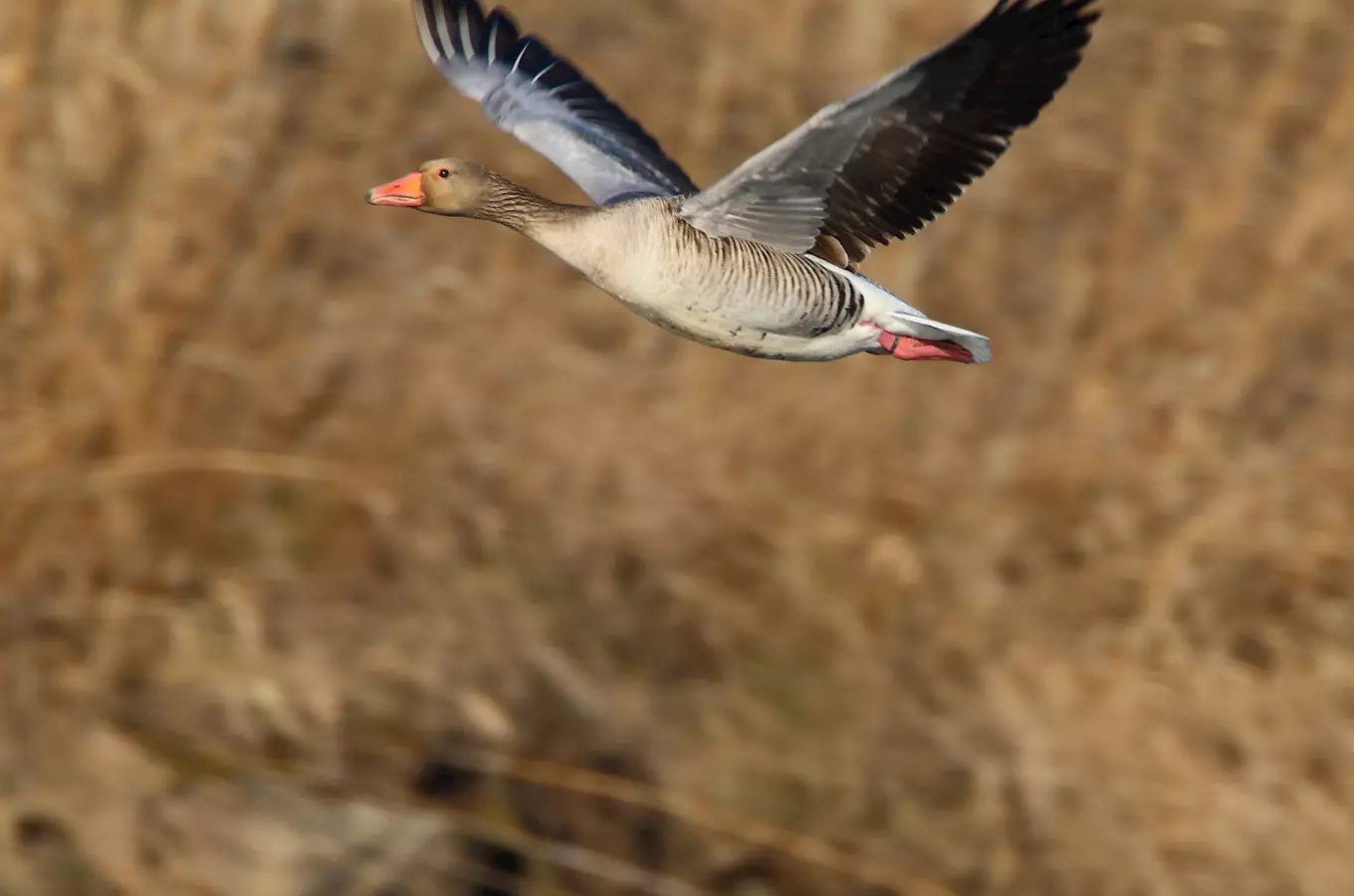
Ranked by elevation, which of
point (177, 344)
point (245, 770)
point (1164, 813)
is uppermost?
point (177, 344)

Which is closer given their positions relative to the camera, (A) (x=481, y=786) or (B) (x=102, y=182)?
(A) (x=481, y=786)

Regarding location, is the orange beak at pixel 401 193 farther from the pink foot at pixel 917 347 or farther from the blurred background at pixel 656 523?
the blurred background at pixel 656 523

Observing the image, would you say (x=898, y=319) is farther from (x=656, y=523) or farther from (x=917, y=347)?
(x=656, y=523)

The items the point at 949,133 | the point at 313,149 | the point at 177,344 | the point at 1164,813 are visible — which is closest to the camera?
the point at 949,133

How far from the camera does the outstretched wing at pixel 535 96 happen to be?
5187mm

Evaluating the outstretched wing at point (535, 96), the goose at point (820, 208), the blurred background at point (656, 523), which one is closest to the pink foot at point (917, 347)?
the goose at point (820, 208)

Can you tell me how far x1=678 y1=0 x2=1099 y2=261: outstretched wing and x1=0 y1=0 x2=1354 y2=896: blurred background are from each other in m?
1.93

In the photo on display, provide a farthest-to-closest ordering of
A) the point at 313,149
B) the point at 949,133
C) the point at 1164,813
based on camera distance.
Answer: the point at 313,149 < the point at 1164,813 < the point at 949,133

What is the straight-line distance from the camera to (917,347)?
464cm

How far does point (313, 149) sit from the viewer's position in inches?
274

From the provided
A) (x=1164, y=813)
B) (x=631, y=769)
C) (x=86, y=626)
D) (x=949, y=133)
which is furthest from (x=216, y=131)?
(x=1164, y=813)

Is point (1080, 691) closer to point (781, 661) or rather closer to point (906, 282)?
point (781, 661)

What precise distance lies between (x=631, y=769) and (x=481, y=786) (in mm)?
462

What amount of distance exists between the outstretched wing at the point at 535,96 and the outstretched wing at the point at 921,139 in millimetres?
755
